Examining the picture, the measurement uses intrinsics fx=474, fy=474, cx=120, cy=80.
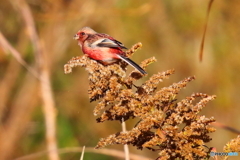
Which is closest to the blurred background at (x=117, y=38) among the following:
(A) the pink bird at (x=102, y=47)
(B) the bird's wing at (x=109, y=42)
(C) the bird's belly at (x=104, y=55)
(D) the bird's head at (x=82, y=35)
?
(D) the bird's head at (x=82, y=35)

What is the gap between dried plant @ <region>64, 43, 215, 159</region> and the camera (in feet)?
6.54

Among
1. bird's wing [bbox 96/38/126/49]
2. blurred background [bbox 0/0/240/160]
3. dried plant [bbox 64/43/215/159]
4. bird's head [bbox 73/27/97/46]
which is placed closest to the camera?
dried plant [bbox 64/43/215/159]

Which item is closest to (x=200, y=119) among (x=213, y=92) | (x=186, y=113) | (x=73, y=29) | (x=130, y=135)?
(x=186, y=113)

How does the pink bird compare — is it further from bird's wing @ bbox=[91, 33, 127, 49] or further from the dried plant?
the dried plant

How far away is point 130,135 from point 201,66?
17.7ft

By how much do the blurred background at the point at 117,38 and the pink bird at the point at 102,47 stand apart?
3.15 m

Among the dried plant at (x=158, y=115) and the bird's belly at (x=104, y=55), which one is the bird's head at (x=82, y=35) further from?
the dried plant at (x=158, y=115)

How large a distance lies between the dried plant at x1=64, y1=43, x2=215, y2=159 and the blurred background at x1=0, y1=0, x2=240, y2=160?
447 cm

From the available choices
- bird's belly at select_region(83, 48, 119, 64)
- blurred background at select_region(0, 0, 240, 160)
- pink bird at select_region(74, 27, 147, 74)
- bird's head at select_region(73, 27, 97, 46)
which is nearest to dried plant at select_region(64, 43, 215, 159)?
pink bird at select_region(74, 27, 147, 74)

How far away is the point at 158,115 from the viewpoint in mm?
2010

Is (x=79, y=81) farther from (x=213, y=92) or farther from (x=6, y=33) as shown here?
(x=213, y=92)

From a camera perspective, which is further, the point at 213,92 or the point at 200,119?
the point at 213,92

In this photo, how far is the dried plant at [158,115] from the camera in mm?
1992

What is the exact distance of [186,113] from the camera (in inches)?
79.2
